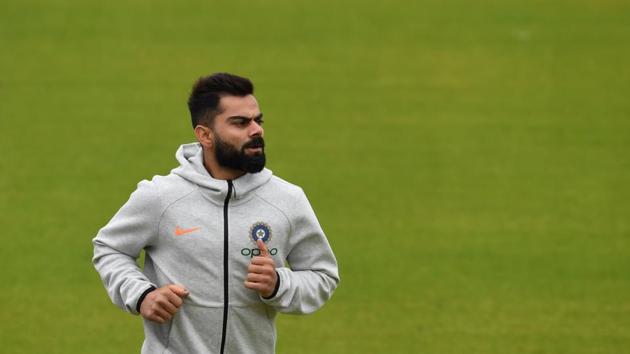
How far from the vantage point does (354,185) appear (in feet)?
41.3

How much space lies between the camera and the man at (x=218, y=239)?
4.82m

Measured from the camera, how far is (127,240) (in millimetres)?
4887

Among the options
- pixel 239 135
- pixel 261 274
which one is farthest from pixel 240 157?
pixel 261 274

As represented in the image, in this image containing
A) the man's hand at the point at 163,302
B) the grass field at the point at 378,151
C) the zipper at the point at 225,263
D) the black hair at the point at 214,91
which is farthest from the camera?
the grass field at the point at 378,151

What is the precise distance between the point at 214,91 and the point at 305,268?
72 centimetres

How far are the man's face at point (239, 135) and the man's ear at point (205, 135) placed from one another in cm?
3

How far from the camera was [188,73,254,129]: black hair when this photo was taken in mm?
4938

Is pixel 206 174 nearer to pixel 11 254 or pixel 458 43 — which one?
pixel 11 254

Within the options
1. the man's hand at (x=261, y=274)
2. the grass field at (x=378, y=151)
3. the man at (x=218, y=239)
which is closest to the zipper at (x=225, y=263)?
the man at (x=218, y=239)

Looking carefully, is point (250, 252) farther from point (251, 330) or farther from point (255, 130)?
point (255, 130)

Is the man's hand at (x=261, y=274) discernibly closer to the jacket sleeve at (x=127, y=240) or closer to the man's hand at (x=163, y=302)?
the man's hand at (x=163, y=302)

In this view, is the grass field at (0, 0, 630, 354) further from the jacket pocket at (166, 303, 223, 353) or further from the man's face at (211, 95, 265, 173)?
the man's face at (211, 95, 265, 173)

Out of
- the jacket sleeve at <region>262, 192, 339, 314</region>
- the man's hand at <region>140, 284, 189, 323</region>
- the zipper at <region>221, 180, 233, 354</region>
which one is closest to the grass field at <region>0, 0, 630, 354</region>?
the jacket sleeve at <region>262, 192, 339, 314</region>

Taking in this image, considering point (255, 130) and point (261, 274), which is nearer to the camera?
point (261, 274)
